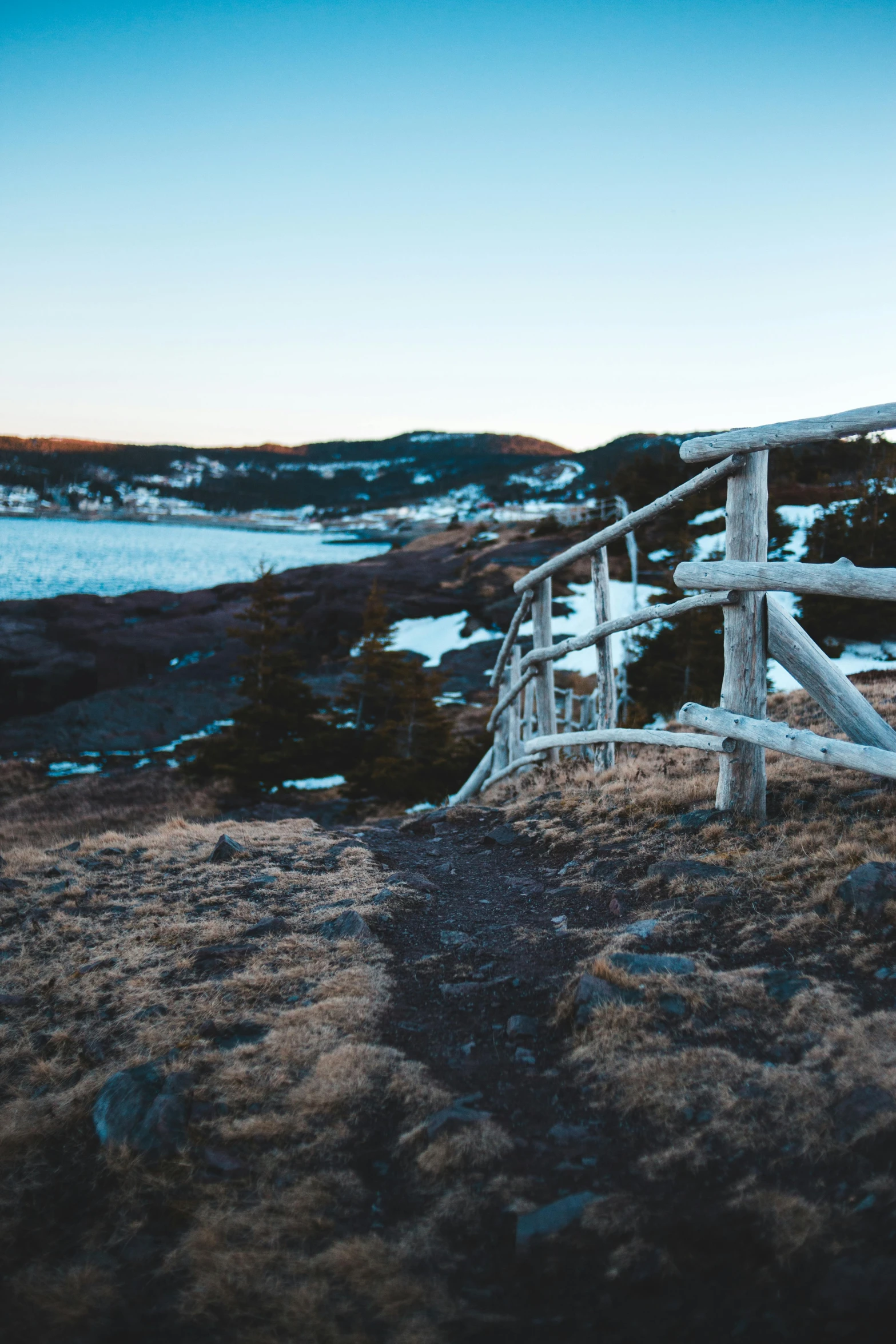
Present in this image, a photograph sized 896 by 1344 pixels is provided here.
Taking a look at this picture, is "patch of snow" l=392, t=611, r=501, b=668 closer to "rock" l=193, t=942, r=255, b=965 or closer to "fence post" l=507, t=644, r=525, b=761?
"fence post" l=507, t=644, r=525, b=761

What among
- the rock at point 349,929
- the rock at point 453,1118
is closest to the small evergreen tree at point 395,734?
the rock at point 349,929

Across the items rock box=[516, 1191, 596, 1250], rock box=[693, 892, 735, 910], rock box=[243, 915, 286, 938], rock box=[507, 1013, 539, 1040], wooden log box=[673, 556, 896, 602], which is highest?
wooden log box=[673, 556, 896, 602]

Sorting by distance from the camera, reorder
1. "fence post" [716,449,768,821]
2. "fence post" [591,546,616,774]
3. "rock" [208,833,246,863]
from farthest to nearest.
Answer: "fence post" [591,546,616,774]
"rock" [208,833,246,863]
"fence post" [716,449,768,821]

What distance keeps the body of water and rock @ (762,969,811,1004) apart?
18.6 m

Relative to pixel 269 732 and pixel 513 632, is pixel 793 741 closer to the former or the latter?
pixel 513 632

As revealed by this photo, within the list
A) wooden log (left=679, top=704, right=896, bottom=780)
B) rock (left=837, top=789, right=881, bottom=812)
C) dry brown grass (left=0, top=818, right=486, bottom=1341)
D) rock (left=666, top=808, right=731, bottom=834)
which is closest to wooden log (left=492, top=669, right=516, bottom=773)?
rock (left=666, top=808, right=731, bottom=834)

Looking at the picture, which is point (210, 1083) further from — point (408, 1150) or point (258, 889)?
point (258, 889)

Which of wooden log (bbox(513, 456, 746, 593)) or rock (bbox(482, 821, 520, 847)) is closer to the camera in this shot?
wooden log (bbox(513, 456, 746, 593))

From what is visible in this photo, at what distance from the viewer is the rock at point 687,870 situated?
4.55 metres

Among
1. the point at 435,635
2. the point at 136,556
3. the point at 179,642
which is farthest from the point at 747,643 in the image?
the point at 136,556

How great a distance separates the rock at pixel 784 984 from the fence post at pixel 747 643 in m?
1.90

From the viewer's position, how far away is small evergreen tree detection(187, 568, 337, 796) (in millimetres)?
18094

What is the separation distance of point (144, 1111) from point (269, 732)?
16.4m

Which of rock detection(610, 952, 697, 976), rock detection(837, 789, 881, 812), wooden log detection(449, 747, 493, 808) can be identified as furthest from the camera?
wooden log detection(449, 747, 493, 808)
